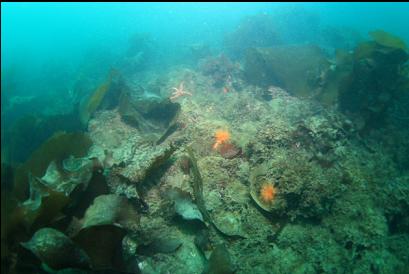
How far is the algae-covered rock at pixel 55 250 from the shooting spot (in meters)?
2.30

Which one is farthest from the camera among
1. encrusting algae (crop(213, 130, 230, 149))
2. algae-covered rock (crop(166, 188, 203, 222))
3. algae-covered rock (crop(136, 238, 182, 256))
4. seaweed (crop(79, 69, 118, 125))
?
seaweed (crop(79, 69, 118, 125))

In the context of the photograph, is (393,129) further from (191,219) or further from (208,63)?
(208,63)

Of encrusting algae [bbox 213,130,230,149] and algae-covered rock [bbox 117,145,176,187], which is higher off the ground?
algae-covered rock [bbox 117,145,176,187]

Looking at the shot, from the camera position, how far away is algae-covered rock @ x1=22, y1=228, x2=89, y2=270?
7.54 ft

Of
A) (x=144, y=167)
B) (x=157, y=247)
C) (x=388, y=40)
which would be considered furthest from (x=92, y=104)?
(x=388, y=40)

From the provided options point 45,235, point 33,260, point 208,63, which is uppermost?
point 45,235

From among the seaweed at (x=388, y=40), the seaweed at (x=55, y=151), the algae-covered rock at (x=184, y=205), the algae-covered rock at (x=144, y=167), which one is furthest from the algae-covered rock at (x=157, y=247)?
the seaweed at (x=388, y=40)

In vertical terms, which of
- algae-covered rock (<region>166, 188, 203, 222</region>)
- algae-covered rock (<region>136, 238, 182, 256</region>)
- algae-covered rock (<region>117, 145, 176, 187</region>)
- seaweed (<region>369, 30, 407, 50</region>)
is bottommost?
algae-covered rock (<region>136, 238, 182, 256</region>)

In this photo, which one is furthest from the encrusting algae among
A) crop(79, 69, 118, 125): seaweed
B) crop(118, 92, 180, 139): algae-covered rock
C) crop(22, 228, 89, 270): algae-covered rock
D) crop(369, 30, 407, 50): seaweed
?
crop(369, 30, 407, 50): seaweed

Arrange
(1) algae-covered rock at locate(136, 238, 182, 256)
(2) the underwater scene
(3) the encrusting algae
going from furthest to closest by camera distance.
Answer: (3) the encrusting algae < (1) algae-covered rock at locate(136, 238, 182, 256) < (2) the underwater scene

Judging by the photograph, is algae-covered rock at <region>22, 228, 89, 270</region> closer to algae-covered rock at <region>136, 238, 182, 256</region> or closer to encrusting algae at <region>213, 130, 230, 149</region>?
algae-covered rock at <region>136, 238, 182, 256</region>

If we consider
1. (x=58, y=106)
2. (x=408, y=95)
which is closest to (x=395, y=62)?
(x=408, y=95)

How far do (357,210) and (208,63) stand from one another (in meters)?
7.88

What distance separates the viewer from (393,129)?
19.6ft
